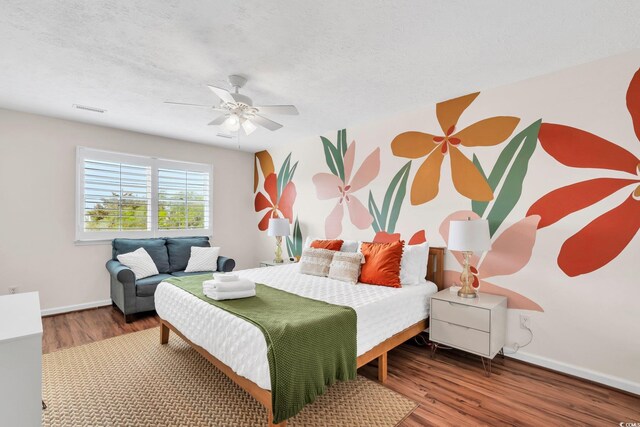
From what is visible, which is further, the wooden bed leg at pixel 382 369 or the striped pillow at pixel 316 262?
the striped pillow at pixel 316 262

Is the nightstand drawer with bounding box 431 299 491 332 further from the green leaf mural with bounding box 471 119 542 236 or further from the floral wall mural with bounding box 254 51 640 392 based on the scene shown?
the green leaf mural with bounding box 471 119 542 236

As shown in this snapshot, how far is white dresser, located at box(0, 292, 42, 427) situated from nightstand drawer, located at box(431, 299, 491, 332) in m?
2.84

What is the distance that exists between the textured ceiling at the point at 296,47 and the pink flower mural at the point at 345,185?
912 millimetres

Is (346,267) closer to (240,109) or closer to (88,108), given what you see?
(240,109)

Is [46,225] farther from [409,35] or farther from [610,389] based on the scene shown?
[610,389]

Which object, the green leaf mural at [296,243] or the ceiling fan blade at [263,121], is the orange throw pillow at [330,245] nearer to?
the green leaf mural at [296,243]

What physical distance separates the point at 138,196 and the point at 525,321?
17.2ft

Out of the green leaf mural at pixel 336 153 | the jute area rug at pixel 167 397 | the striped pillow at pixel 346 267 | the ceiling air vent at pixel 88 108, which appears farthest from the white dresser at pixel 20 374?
the green leaf mural at pixel 336 153

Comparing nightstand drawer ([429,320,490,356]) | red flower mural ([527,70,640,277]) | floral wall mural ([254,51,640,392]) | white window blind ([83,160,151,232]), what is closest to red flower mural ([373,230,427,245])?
floral wall mural ([254,51,640,392])

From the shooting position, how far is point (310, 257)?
3.74 metres

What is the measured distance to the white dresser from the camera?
1247 millimetres

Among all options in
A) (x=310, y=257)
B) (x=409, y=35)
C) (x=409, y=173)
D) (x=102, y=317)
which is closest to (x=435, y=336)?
(x=310, y=257)

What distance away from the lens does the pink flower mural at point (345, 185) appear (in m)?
4.18

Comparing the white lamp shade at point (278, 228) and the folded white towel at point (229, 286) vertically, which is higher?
the white lamp shade at point (278, 228)
